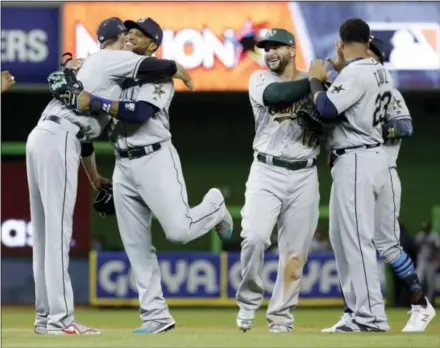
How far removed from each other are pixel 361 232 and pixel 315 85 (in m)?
0.85

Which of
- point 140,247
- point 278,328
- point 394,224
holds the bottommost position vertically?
point 278,328

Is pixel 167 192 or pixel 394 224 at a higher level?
pixel 167 192

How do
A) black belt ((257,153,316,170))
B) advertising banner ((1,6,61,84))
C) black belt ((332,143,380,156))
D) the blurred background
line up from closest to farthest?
black belt ((332,143,380,156)) < black belt ((257,153,316,170)) < the blurred background < advertising banner ((1,6,61,84))

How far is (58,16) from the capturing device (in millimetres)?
→ 14820

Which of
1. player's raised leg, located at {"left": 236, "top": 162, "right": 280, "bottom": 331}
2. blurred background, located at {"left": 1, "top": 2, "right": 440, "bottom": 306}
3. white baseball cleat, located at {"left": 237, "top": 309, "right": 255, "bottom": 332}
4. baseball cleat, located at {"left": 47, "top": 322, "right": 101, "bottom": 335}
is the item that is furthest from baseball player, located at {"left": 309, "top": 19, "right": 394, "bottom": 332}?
blurred background, located at {"left": 1, "top": 2, "right": 440, "bottom": 306}

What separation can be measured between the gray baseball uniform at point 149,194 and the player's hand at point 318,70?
79 cm

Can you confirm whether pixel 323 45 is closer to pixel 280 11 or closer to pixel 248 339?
pixel 280 11

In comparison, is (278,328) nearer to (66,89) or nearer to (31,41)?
(66,89)

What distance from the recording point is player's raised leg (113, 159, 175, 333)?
646 centimetres

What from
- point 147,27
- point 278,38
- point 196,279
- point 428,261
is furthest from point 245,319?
point 428,261

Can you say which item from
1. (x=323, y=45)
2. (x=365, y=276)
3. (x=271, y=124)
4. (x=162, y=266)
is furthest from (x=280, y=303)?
(x=323, y=45)

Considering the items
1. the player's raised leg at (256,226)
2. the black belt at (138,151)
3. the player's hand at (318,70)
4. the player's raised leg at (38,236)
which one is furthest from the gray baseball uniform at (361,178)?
the player's raised leg at (38,236)

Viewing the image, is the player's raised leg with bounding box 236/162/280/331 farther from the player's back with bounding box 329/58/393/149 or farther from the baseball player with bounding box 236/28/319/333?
the player's back with bounding box 329/58/393/149

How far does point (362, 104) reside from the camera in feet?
21.2
